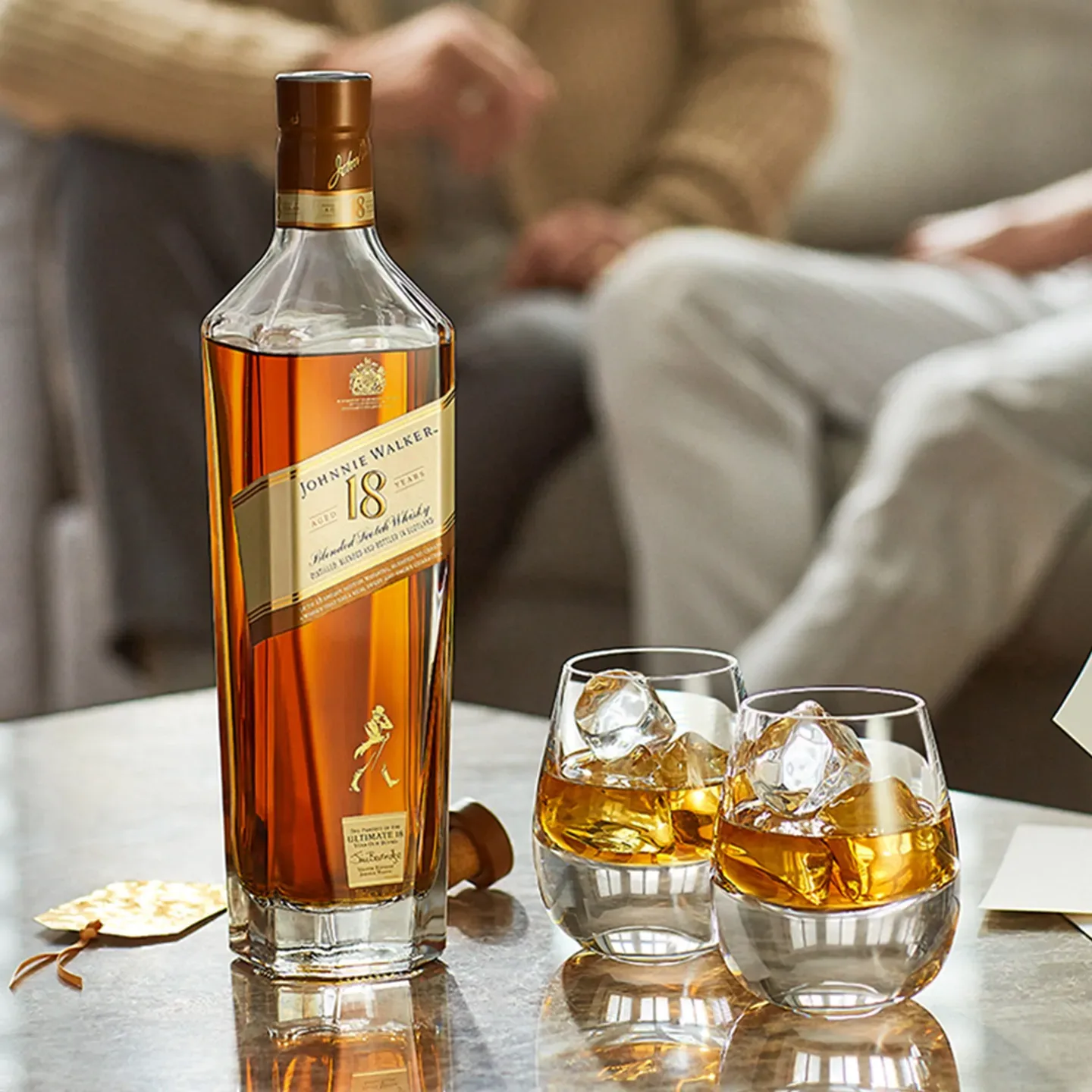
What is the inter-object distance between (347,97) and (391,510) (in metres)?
0.13

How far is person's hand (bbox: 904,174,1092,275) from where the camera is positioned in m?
2.13

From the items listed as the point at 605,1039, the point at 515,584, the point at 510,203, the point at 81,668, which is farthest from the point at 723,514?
the point at 605,1039

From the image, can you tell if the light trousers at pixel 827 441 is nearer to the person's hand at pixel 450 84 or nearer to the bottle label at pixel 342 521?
the person's hand at pixel 450 84

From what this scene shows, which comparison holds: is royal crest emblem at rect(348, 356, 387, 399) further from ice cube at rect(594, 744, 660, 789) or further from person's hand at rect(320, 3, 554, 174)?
person's hand at rect(320, 3, 554, 174)

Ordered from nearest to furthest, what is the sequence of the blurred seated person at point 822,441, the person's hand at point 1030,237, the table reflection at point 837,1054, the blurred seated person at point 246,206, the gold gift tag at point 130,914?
the table reflection at point 837,1054, the gold gift tag at point 130,914, the blurred seated person at point 822,441, the blurred seated person at point 246,206, the person's hand at point 1030,237

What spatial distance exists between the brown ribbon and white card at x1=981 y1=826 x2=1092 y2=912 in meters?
0.32

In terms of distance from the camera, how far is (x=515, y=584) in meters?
1.87

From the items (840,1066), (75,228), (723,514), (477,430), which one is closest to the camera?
(840,1066)

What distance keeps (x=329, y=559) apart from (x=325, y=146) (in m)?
0.13

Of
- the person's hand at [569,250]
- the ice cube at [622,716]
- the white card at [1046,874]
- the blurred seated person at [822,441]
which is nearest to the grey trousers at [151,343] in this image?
the person's hand at [569,250]

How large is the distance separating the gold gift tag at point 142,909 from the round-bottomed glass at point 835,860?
213mm

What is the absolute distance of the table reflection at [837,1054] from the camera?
1.60 feet

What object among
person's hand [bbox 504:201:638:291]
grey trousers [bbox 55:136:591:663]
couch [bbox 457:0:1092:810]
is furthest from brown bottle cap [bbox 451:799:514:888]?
couch [bbox 457:0:1092:810]

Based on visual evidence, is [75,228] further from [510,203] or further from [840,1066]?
[840,1066]
